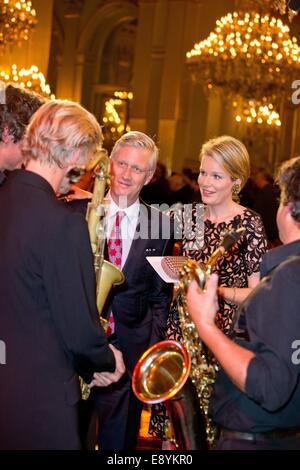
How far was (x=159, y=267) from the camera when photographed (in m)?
3.78

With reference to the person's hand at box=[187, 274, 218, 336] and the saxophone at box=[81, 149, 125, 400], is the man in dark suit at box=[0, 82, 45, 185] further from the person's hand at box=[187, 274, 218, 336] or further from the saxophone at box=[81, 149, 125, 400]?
the person's hand at box=[187, 274, 218, 336]

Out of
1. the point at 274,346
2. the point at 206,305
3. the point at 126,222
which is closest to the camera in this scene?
the point at 274,346

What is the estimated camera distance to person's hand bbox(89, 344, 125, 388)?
281 cm

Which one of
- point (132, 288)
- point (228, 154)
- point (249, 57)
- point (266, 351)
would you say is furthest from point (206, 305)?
point (249, 57)

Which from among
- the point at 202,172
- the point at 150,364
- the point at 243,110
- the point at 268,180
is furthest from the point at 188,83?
the point at 150,364

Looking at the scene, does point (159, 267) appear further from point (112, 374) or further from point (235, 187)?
point (112, 374)

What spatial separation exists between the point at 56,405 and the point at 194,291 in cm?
62

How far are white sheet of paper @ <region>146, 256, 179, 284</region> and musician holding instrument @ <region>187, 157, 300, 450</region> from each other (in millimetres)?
1081

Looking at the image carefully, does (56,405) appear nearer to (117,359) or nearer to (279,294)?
(117,359)

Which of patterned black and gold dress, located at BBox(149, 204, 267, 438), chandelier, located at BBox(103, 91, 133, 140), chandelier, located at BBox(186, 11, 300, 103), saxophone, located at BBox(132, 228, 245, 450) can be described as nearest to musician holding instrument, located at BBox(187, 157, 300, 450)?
saxophone, located at BBox(132, 228, 245, 450)

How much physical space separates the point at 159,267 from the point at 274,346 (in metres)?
1.58

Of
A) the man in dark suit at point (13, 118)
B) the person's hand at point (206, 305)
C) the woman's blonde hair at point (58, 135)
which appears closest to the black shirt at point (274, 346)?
the person's hand at point (206, 305)
